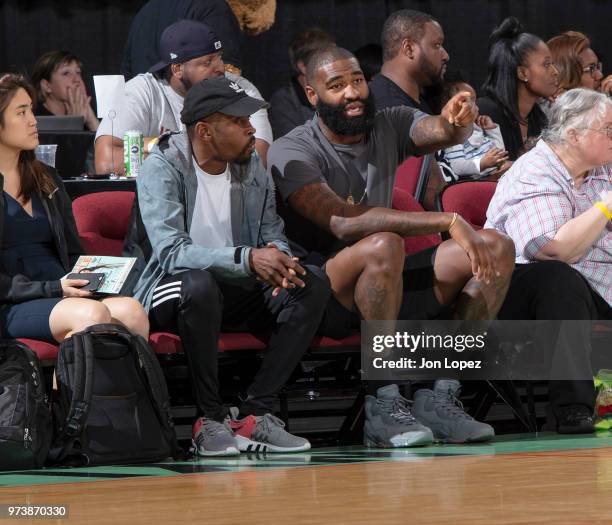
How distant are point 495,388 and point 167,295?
51.6 inches

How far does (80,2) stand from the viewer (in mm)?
6934

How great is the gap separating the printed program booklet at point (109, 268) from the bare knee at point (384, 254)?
760 mm

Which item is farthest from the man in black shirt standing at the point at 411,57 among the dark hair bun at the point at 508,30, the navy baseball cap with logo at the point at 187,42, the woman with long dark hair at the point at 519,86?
the navy baseball cap with logo at the point at 187,42

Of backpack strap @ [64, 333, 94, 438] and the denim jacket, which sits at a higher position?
the denim jacket

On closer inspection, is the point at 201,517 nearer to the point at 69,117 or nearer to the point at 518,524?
the point at 518,524

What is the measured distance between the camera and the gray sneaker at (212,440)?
397cm

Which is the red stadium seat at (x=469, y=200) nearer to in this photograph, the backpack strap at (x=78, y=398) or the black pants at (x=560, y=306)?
the black pants at (x=560, y=306)

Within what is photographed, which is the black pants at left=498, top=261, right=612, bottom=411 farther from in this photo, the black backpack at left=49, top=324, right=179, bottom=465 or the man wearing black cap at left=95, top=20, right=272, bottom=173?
the man wearing black cap at left=95, top=20, right=272, bottom=173

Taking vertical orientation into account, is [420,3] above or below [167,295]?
above

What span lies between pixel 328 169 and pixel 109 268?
0.95m

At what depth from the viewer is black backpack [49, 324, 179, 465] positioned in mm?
3783

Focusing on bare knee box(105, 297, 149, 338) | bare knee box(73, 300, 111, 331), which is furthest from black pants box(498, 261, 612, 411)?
bare knee box(73, 300, 111, 331)

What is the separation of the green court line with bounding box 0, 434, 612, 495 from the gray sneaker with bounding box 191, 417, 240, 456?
0.13 ft

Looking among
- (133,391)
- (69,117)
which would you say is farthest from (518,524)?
(69,117)
